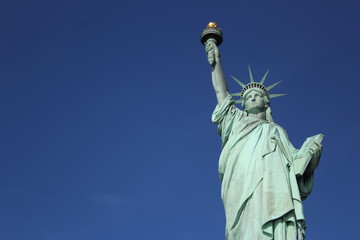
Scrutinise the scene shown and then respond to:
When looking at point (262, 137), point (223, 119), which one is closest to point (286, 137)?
point (262, 137)

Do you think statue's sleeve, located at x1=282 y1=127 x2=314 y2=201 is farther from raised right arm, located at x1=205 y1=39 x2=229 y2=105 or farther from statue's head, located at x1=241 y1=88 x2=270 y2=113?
raised right arm, located at x1=205 y1=39 x2=229 y2=105

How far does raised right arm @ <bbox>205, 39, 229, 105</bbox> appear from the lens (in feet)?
48.3

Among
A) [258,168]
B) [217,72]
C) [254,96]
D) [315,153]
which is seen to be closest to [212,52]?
A: [217,72]

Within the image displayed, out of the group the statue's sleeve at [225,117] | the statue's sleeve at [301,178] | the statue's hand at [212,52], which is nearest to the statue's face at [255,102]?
the statue's sleeve at [225,117]

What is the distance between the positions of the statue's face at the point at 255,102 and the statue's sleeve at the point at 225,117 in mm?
279

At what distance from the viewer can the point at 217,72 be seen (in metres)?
15.0

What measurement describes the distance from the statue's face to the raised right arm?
1.74 feet

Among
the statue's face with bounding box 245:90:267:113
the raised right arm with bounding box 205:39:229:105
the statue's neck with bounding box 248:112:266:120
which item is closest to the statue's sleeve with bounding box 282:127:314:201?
the statue's neck with bounding box 248:112:266:120

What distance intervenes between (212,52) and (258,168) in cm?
366

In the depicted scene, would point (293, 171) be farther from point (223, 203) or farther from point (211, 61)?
point (211, 61)

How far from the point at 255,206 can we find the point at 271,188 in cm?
49

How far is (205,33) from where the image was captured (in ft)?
51.1

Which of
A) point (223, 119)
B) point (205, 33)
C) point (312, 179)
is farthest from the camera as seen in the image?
point (205, 33)

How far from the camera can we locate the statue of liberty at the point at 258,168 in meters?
12.1
